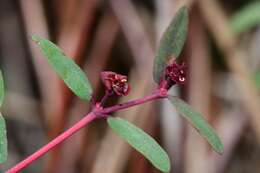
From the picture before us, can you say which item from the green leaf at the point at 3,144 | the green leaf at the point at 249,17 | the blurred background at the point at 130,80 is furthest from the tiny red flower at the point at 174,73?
the blurred background at the point at 130,80

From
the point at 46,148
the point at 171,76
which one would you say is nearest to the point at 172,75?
the point at 171,76

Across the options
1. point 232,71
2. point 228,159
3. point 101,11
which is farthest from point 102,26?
point 228,159

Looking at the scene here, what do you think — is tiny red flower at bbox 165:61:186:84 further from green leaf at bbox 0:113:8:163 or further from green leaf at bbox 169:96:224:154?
green leaf at bbox 0:113:8:163

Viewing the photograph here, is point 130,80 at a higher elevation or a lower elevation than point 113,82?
lower

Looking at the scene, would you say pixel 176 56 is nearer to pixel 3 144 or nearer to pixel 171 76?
pixel 171 76

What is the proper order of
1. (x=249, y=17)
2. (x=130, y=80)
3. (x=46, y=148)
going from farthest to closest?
(x=130, y=80), (x=249, y=17), (x=46, y=148)

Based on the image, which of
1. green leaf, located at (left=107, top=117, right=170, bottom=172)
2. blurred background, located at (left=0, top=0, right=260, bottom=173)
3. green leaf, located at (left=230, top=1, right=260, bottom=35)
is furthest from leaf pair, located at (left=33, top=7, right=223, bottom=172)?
blurred background, located at (left=0, top=0, right=260, bottom=173)

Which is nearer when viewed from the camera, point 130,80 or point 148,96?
point 148,96

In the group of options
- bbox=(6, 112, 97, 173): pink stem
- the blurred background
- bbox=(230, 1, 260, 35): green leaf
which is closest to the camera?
bbox=(6, 112, 97, 173): pink stem
